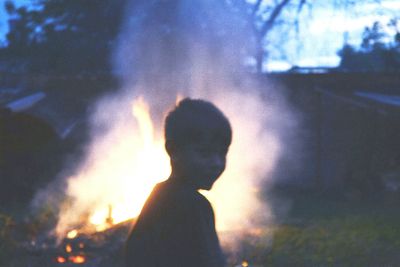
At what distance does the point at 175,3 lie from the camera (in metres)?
15.8

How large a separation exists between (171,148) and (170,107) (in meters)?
10.5

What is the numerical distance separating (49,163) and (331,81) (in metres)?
7.22

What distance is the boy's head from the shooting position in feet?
5.58

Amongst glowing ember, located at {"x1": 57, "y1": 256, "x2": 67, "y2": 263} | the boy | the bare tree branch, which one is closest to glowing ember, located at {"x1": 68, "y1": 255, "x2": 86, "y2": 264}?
glowing ember, located at {"x1": 57, "y1": 256, "x2": 67, "y2": 263}

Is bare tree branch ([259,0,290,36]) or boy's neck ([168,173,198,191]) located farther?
bare tree branch ([259,0,290,36])

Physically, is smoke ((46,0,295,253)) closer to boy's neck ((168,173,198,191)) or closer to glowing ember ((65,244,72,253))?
glowing ember ((65,244,72,253))

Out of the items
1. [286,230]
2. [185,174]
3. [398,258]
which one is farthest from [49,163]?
[185,174]

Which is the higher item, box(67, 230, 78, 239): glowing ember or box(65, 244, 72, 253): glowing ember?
box(67, 230, 78, 239): glowing ember

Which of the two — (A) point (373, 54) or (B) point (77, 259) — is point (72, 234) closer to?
(B) point (77, 259)

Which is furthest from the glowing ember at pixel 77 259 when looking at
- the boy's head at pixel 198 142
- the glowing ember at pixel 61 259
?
the boy's head at pixel 198 142

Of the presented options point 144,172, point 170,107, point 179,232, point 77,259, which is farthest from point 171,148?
point 170,107

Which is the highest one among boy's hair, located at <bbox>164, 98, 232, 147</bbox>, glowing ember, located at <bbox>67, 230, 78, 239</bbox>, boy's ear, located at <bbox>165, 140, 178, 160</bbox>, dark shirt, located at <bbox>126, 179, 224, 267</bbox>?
boy's hair, located at <bbox>164, 98, 232, 147</bbox>

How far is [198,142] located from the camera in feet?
5.58

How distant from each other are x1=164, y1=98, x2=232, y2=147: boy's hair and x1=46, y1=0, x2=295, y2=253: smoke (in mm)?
6250
